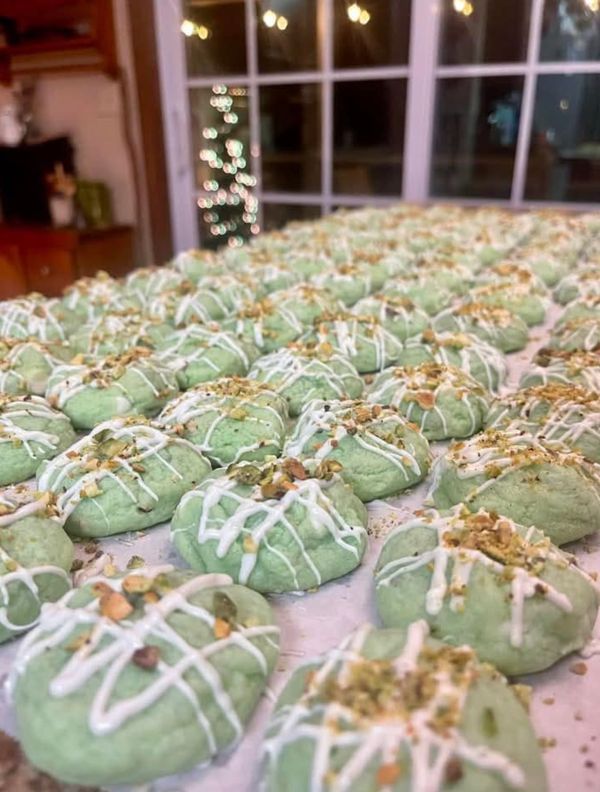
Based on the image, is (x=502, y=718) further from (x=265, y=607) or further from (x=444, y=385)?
(x=444, y=385)

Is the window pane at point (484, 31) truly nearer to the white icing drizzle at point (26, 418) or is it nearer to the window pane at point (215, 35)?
the window pane at point (215, 35)

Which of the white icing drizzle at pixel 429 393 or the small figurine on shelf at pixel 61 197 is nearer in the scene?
the white icing drizzle at pixel 429 393

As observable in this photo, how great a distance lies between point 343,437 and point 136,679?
29.4 inches

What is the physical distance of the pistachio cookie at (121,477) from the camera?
4.55ft

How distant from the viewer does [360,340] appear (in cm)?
219

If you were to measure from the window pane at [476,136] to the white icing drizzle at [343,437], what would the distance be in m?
3.55

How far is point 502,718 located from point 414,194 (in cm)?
443

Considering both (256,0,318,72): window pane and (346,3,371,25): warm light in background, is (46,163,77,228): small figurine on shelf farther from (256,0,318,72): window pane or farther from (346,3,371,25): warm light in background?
(346,3,371,25): warm light in background

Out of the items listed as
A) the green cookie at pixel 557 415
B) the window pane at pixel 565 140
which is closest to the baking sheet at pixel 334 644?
the green cookie at pixel 557 415

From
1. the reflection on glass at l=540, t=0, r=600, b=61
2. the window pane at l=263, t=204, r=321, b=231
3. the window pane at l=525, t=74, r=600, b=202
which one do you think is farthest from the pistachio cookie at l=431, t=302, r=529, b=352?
the window pane at l=263, t=204, r=321, b=231

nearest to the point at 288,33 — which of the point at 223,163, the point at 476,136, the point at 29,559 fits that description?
the point at 223,163

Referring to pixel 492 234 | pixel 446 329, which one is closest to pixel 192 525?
pixel 446 329

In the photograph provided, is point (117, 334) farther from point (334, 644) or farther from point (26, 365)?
point (334, 644)

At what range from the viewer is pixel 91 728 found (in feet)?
2.89
